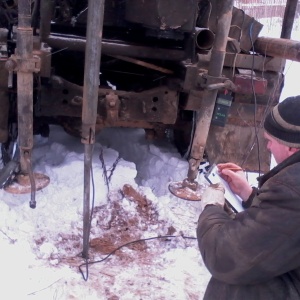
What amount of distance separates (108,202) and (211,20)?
6.43 ft

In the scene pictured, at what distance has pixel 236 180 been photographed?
2.75 meters

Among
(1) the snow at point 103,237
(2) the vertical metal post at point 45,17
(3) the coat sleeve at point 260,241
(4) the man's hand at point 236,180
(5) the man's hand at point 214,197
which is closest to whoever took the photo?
(3) the coat sleeve at point 260,241

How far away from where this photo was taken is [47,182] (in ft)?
13.0

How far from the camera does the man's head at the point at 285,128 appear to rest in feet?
6.55

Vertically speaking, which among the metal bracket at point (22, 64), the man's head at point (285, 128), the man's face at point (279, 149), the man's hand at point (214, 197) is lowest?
the man's hand at point (214, 197)

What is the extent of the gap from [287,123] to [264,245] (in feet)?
1.51

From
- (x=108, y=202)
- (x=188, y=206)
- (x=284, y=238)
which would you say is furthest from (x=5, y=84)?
(x=284, y=238)

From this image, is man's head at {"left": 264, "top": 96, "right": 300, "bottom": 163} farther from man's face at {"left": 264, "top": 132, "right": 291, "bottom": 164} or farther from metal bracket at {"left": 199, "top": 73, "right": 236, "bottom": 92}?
metal bracket at {"left": 199, "top": 73, "right": 236, "bottom": 92}

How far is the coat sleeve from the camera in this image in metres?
1.87

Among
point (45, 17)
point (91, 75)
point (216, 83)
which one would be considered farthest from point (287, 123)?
point (45, 17)

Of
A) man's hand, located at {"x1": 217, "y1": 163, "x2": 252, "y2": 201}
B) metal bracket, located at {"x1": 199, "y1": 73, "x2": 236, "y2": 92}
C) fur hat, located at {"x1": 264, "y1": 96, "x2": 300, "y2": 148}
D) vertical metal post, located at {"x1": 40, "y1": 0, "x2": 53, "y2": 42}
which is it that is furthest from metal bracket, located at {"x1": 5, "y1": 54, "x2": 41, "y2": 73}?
fur hat, located at {"x1": 264, "y1": 96, "x2": 300, "y2": 148}

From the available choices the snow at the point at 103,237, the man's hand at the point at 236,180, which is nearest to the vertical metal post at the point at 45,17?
the snow at the point at 103,237

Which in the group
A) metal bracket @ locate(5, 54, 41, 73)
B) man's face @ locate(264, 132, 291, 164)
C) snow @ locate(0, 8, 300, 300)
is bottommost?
snow @ locate(0, 8, 300, 300)

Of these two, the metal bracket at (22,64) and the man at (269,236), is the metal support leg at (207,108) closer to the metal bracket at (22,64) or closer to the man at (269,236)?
the metal bracket at (22,64)
